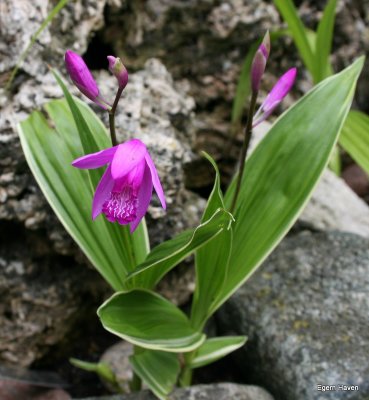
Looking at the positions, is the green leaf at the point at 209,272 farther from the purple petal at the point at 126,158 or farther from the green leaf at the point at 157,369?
the purple petal at the point at 126,158

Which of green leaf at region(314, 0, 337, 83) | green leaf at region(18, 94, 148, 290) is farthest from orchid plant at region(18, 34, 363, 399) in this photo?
green leaf at region(314, 0, 337, 83)

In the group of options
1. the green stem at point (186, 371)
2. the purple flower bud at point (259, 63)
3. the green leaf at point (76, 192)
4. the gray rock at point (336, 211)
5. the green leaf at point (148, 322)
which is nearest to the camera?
the purple flower bud at point (259, 63)

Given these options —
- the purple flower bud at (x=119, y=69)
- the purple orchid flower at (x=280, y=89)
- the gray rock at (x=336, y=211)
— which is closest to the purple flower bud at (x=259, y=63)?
the purple orchid flower at (x=280, y=89)

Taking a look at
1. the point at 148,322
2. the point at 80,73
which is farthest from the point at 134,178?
the point at 148,322

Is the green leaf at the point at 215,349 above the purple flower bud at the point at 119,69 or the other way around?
the other way around

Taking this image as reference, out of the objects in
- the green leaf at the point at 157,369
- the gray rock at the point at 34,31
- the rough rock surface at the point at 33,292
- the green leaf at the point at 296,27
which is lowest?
the green leaf at the point at 157,369

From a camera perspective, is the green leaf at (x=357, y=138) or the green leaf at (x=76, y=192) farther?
the green leaf at (x=357, y=138)

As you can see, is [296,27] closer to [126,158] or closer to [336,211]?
[336,211]
